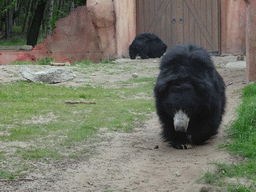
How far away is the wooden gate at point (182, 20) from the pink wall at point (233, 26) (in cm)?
31

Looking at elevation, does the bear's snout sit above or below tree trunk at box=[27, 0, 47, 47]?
below

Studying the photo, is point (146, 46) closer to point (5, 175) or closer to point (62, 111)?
point (62, 111)

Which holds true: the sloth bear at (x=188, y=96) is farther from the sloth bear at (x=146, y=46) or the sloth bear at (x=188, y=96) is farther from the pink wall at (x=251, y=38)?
the sloth bear at (x=146, y=46)

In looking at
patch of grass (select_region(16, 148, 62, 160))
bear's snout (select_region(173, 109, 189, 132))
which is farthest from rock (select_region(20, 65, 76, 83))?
bear's snout (select_region(173, 109, 189, 132))

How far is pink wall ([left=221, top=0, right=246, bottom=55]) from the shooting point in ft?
38.9

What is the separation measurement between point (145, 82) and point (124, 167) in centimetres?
532

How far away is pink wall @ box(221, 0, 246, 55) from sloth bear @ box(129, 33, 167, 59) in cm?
236

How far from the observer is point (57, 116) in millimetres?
4898

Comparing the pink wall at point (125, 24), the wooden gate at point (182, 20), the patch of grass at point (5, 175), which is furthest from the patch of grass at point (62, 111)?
the wooden gate at point (182, 20)

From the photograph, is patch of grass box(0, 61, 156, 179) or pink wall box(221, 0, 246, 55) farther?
pink wall box(221, 0, 246, 55)

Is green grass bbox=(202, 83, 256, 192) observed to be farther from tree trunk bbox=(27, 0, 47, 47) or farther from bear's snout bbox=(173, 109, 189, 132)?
tree trunk bbox=(27, 0, 47, 47)

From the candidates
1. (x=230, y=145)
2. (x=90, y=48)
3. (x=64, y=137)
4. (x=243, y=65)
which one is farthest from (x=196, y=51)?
(x=90, y=48)

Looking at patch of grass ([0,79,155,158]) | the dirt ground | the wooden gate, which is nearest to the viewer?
the dirt ground

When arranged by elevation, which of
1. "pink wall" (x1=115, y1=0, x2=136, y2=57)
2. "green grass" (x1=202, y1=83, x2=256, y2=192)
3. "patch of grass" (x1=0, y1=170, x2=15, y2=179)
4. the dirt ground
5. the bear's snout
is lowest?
the dirt ground
